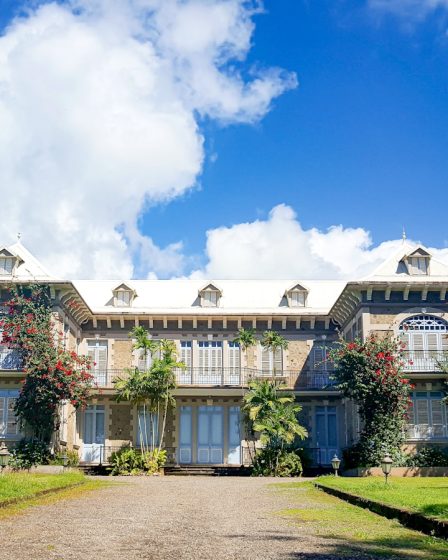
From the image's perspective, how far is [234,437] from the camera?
30.6 meters

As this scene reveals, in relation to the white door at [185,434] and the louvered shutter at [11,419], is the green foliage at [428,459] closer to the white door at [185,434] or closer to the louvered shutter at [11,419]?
the white door at [185,434]

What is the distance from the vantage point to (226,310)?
3173 cm

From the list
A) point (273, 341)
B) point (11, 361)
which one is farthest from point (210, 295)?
point (11, 361)

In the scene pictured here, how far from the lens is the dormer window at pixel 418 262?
28.0 meters

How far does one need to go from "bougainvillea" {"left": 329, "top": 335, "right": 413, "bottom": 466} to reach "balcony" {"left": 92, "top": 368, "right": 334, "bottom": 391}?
5473 mm

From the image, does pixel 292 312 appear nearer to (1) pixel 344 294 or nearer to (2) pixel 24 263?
(1) pixel 344 294

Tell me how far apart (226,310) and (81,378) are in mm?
8425

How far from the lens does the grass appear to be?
7.29 m

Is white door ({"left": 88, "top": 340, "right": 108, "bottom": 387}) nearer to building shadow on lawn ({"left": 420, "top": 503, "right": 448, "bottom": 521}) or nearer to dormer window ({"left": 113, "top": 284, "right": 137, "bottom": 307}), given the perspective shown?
dormer window ({"left": 113, "top": 284, "right": 137, "bottom": 307})

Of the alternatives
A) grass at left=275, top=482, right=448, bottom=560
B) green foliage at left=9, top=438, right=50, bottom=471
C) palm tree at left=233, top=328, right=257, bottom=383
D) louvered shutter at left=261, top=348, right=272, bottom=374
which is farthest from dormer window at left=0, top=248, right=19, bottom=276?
grass at left=275, top=482, right=448, bottom=560

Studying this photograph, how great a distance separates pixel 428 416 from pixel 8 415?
15467 mm

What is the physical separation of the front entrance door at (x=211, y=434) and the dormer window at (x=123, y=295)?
223 inches

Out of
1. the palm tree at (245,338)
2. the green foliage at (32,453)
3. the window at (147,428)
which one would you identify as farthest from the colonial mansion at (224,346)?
the green foliage at (32,453)

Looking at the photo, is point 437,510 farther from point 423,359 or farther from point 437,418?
point 423,359
